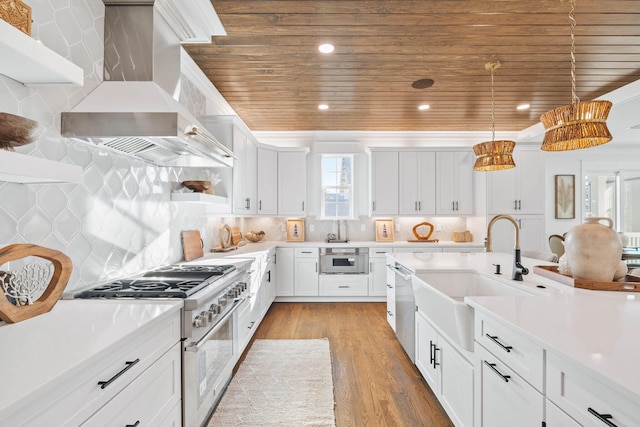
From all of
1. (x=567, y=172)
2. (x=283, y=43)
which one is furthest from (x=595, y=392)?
(x=567, y=172)

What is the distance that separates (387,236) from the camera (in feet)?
17.9

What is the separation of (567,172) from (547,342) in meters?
6.60

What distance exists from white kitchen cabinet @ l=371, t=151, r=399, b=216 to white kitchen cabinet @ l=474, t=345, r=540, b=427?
3829mm

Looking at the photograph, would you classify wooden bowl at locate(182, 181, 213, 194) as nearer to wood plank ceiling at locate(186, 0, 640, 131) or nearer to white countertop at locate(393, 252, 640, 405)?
wood plank ceiling at locate(186, 0, 640, 131)

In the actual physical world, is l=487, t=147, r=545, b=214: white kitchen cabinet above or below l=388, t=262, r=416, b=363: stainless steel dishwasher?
above

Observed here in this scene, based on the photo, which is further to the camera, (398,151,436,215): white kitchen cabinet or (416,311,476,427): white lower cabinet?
(398,151,436,215): white kitchen cabinet

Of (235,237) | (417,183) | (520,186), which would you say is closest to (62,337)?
(235,237)

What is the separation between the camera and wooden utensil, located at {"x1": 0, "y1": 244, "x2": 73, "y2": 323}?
112cm

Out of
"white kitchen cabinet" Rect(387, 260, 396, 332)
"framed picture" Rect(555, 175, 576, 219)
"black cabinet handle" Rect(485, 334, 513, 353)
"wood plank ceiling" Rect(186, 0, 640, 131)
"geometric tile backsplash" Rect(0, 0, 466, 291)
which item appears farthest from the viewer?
"framed picture" Rect(555, 175, 576, 219)

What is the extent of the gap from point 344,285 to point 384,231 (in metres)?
1.18

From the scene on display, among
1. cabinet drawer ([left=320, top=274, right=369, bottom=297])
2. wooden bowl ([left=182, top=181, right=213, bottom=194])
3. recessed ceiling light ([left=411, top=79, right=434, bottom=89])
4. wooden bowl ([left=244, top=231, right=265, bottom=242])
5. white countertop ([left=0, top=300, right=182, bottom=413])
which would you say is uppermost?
recessed ceiling light ([left=411, top=79, right=434, bottom=89])

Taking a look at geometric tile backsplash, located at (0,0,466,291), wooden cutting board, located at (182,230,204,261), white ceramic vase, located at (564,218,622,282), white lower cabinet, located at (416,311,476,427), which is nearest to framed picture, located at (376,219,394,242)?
white lower cabinet, located at (416,311,476,427)

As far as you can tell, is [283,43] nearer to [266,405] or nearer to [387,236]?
[266,405]

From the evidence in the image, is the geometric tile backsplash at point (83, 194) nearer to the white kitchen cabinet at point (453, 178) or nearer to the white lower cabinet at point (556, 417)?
the white lower cabinet at point (556, 417)
